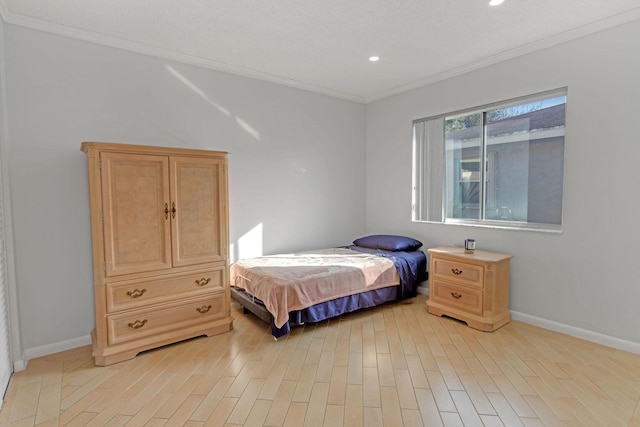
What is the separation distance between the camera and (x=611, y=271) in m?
2.72

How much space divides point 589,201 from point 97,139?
422 centimetres

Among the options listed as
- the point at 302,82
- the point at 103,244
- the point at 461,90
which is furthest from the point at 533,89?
the point at 103,244

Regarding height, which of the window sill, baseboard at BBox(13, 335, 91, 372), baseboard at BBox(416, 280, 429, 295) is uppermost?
the window sill

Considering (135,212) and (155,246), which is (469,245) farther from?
(135,212)

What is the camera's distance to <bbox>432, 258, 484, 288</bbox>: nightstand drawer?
311 centimetres

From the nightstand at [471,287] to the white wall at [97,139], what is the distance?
1738mm

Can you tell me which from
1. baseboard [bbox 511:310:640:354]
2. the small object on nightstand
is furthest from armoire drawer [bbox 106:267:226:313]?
baseboard [bbox 511:310:640:354]

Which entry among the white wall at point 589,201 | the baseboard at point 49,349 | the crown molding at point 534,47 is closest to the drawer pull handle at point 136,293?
the baseboard at point 49,349

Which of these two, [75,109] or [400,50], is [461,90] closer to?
[400,50]

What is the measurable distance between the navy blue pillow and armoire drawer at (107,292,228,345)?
2027 mm

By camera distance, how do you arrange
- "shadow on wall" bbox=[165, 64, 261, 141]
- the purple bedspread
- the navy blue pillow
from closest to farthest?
the purple bedspread < "shadow on wall" bbox=[165, 64, 261, 141] < the navy blue pillow

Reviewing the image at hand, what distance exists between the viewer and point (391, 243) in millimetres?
4113

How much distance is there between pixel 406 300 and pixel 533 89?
253cm

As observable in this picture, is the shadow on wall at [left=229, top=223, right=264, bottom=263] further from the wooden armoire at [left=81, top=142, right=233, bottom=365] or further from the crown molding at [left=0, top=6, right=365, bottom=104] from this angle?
the crown molding at [left=0, top=6, right=365, bottom=104]
